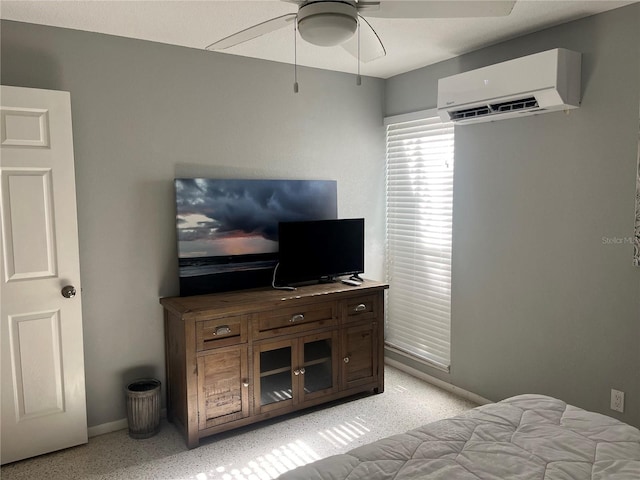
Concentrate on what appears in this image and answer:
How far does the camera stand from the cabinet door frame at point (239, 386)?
3018 millimetres

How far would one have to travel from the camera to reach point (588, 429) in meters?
1.86

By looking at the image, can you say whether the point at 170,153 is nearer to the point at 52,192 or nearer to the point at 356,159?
the point at 52,192

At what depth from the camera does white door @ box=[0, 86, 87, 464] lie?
2.75m

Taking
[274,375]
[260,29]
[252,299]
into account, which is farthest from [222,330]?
[260,29]

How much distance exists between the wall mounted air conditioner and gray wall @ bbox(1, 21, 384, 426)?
1231 millimetres

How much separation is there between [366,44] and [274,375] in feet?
7.00

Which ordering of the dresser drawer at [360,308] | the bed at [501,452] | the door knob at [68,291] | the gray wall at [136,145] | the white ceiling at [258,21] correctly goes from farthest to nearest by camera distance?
the dresser drawer at [360,308] → the gray wall at [136,145] → the door knob at [68,291] → the white ceiling at [258,21] → the bed at [501,452]

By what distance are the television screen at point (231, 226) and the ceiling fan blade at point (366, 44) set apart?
56.3 inches

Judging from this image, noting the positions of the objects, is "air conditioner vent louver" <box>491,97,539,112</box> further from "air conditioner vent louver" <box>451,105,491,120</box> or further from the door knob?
the door knob

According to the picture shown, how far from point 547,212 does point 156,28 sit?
102 inches

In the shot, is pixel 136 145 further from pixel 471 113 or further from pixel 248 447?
pixel 471 113

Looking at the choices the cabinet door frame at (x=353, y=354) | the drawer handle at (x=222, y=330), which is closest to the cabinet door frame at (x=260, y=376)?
the drawer handle at (x=222, y=330)

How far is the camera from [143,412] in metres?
3.13

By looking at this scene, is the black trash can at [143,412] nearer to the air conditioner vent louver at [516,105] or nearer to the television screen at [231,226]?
the television screen at [231,226]
